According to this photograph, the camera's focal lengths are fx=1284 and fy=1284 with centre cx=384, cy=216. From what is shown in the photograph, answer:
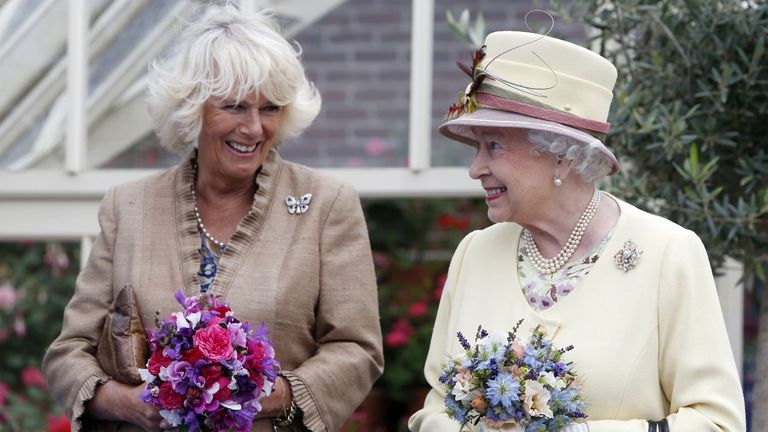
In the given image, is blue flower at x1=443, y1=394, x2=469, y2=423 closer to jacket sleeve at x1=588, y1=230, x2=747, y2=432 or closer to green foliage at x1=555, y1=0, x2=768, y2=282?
jacket sleeve at x1=588, y1=230, x2=747, y2=432

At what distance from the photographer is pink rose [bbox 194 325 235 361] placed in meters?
3.22

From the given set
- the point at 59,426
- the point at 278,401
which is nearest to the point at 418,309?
the point at 59,426

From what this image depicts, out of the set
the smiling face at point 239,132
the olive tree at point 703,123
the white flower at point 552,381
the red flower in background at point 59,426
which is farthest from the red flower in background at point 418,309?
the white flower at point 552,381

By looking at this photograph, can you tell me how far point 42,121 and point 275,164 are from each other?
2.17 m

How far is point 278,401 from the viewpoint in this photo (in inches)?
140

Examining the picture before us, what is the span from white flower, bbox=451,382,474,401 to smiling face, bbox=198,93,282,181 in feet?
3.74

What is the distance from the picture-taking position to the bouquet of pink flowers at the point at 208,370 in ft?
10.6

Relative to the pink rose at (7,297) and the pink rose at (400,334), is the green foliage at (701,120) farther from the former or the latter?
the pink rose at (7,297)

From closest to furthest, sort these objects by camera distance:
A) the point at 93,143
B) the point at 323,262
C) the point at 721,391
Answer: the point at 721,391 < the point at 323,262 < the point at 93,143

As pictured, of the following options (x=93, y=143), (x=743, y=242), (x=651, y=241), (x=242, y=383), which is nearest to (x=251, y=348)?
(x=242, y=383)

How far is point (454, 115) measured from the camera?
3.40 m

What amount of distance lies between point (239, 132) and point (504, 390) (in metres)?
1.29

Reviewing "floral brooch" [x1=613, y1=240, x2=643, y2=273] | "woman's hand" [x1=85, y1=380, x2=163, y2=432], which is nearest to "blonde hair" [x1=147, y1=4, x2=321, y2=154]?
"woman's hand" [x1=85, y1=380, x2=163, y2=432]

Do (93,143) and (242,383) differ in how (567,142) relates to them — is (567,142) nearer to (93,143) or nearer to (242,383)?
(242,383)
